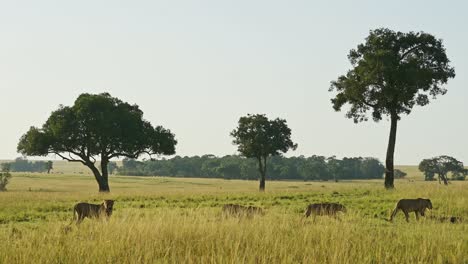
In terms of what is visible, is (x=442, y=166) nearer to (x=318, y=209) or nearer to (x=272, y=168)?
(x=272, y=168)

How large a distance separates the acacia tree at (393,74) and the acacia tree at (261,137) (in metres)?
26.0

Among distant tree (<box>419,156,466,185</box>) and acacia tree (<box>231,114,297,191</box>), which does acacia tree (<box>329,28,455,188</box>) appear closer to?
acacia tree (<box>231,114,297,191</box>)

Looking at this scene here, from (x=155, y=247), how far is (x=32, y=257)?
1817 millimetres

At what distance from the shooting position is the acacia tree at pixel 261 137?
5812cm

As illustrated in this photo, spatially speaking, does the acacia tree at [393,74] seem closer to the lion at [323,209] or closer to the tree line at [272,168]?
the lion at [323,209]

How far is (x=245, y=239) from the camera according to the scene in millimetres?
8016

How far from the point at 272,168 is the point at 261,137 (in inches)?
3331

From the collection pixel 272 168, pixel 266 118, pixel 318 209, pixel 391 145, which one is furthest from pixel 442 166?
pixel 318 209

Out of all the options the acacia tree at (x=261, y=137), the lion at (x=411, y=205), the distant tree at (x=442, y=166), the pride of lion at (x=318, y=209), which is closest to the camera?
the pride of lion at (x=318, y=209)

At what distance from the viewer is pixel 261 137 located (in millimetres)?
57844

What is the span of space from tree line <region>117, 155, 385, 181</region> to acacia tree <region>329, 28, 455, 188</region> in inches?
4177

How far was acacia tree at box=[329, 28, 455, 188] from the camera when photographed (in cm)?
2981

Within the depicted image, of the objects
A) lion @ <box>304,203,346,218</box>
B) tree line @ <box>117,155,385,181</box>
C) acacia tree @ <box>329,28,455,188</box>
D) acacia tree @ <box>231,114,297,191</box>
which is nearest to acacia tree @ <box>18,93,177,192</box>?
acacia tree @ <box>231,114,297,191</box>

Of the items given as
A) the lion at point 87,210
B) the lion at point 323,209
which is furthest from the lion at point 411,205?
the lion at point 87,210
